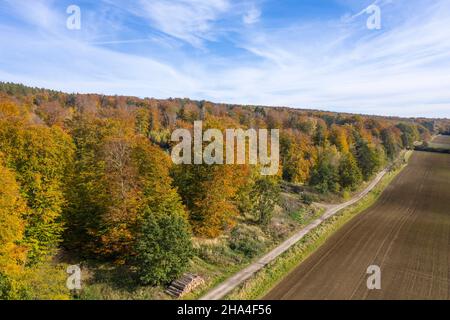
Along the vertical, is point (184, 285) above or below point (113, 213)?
below

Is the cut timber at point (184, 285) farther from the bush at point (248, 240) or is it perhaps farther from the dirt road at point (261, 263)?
the bush at point (248, 240)

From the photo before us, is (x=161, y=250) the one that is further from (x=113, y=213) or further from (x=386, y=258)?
(x=386, y=258)

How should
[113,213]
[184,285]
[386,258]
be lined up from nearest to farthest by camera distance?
[184,285], [113,213], [386,258]

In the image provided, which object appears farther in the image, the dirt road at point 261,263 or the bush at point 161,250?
the dirt road at point 261,263

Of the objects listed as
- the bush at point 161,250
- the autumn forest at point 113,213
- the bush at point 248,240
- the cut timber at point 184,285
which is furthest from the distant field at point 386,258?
the bush at point 161,250

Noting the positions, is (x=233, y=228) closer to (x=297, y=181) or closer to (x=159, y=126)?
(x=297, y=181)

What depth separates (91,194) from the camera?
26344 mm

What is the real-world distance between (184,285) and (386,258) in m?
21.5

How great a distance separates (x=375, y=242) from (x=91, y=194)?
103 ft

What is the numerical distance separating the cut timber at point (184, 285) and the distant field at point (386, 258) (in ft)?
19.3

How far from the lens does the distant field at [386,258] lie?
78.6 feet

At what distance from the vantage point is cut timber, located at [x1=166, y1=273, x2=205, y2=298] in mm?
21745

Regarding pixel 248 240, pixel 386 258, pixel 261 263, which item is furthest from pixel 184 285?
pixel 386 258

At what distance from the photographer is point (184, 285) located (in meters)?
22.2
